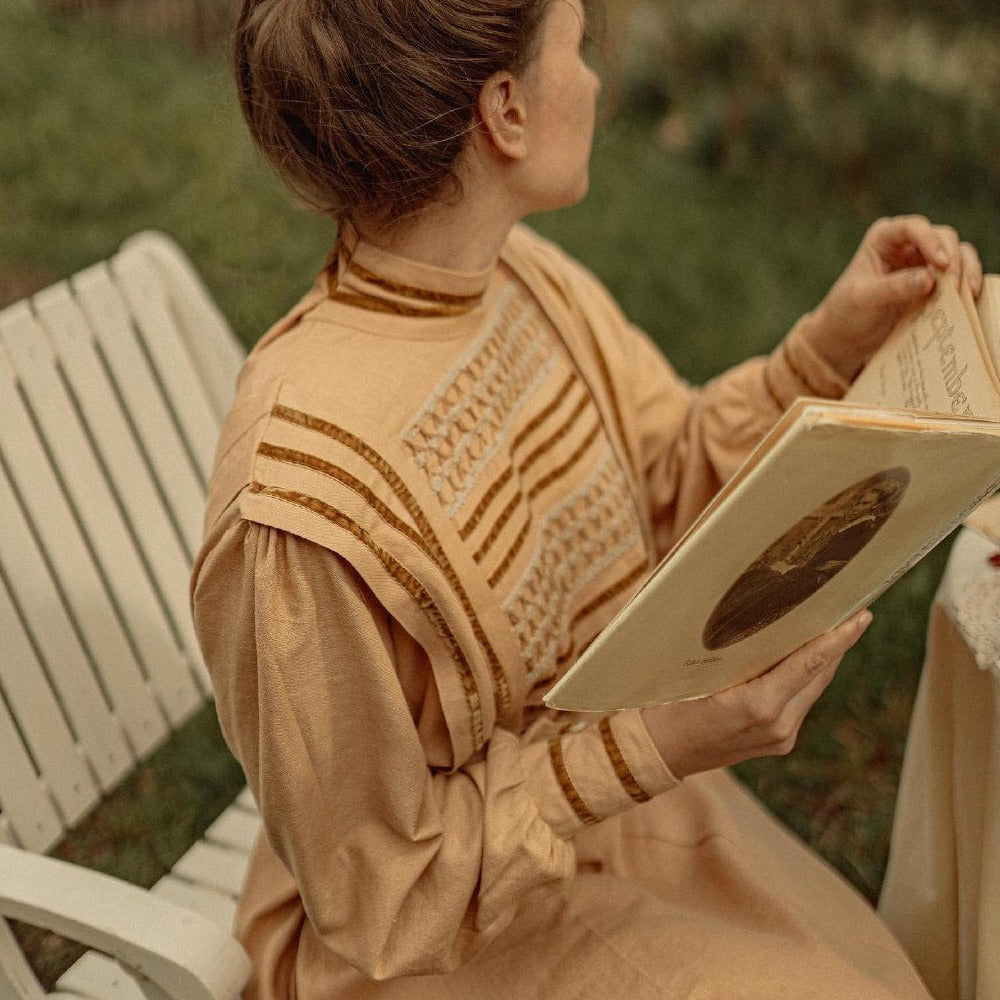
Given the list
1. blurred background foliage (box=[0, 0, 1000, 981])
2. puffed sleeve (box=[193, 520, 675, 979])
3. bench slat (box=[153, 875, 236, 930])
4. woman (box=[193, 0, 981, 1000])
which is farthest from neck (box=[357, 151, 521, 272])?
blurred background foliage (box=[0, 0, 1000, 981])

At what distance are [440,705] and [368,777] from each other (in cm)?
10

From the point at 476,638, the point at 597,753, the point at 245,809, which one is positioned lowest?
the point at 245,809

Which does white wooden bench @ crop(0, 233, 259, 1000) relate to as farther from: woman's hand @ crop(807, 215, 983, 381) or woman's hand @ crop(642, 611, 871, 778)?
woman's hand @ crop(807, 215, 983, 381)

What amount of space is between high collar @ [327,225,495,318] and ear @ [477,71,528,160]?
0.47 ft

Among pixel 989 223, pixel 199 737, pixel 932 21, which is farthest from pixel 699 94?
pixel 199 737

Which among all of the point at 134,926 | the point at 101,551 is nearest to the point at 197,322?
the point at 101,551

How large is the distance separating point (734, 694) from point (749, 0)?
15.3ft

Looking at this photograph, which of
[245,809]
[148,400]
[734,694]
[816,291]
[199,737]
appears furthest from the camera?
[816,291]

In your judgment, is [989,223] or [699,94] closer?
[989,223]

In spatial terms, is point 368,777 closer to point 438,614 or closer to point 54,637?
point 438,614

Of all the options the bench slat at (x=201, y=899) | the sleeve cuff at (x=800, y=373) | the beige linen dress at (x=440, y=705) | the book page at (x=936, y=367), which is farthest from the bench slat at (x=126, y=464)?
the book page at (x=936, y=367)

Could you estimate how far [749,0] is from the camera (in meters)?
5.14

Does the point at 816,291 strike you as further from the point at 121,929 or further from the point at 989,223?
the point at 121,929

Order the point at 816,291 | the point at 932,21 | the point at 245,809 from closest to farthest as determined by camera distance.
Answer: the point at 245,809, the point at 816,291, the point at 932,21
